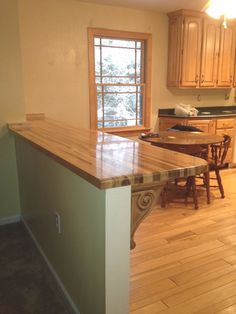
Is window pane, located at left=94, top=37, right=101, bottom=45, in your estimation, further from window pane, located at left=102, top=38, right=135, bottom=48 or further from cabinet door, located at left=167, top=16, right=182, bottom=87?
cabinet door, located at left=167, top=16, right=182, bottom=87

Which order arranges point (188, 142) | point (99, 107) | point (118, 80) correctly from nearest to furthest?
point (188, 142) < point (99, 107) < point (118, 80)

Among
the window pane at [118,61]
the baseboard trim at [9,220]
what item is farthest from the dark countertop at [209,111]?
the baseboard trim at [9,220]

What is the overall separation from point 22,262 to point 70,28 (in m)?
3.13

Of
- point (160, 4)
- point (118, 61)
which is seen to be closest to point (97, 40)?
point (118, 61)

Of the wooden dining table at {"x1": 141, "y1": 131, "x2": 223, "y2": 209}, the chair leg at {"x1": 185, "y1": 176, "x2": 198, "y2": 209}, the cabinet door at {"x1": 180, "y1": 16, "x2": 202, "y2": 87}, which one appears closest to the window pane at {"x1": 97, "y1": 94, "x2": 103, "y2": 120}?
the wooden dining table at {"x1": 141, "y1": 131, "x2": 223, "y2": 209}

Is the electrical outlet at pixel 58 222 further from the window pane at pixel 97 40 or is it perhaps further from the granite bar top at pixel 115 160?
the window pane at pixel 97 40

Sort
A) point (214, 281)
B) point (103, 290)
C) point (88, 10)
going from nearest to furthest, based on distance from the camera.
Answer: point (103, 290)
point (214, 281)
point (88, 10)

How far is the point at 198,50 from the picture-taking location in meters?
4.88

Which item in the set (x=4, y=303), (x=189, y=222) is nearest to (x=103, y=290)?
(x=4, y=303)

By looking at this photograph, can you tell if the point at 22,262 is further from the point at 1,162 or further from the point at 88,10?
the point at 88,10

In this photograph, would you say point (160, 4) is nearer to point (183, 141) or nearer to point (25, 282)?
point (183, 141)

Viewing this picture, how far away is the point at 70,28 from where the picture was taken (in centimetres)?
404

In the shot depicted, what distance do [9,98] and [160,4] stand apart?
277 cm

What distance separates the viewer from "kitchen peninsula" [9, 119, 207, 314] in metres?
1.21
